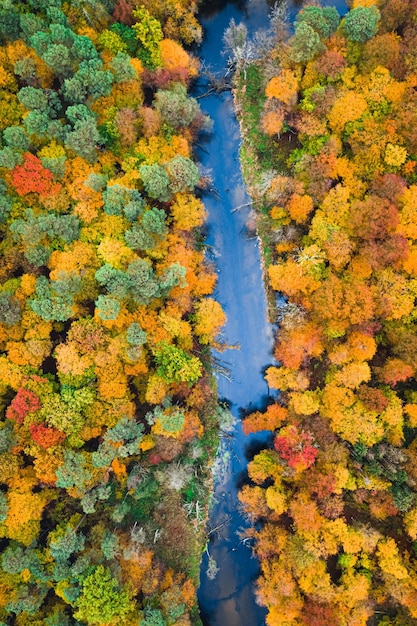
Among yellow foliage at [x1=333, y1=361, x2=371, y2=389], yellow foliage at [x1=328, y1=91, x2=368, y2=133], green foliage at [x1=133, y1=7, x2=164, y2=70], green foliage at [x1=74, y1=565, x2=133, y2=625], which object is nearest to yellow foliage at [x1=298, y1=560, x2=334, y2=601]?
green foliage at [x1=74, y1=565, x2=133, y2=625]

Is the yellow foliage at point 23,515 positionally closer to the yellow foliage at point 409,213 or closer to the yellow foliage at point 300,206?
the yellow foliage at point 300,206

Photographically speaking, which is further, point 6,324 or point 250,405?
point 250,405

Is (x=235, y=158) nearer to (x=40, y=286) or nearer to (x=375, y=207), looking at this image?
(x=375, y=207)

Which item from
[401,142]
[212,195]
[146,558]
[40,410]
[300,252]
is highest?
[212,195]

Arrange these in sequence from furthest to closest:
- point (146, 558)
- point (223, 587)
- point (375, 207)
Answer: point (223, 587) < point (146, 558) < point (375, 207)

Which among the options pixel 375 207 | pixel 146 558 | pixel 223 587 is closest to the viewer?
pixel 375 207

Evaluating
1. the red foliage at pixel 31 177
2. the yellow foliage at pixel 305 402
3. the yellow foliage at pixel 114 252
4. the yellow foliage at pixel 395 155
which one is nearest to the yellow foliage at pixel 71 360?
the yellow foliage at pixel 114 252

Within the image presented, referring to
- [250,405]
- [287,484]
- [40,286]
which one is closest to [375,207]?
[250,405]

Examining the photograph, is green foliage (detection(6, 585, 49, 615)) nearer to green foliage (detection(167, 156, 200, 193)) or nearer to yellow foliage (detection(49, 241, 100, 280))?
yellow foliage (detection(49, 241, 100, 280))
